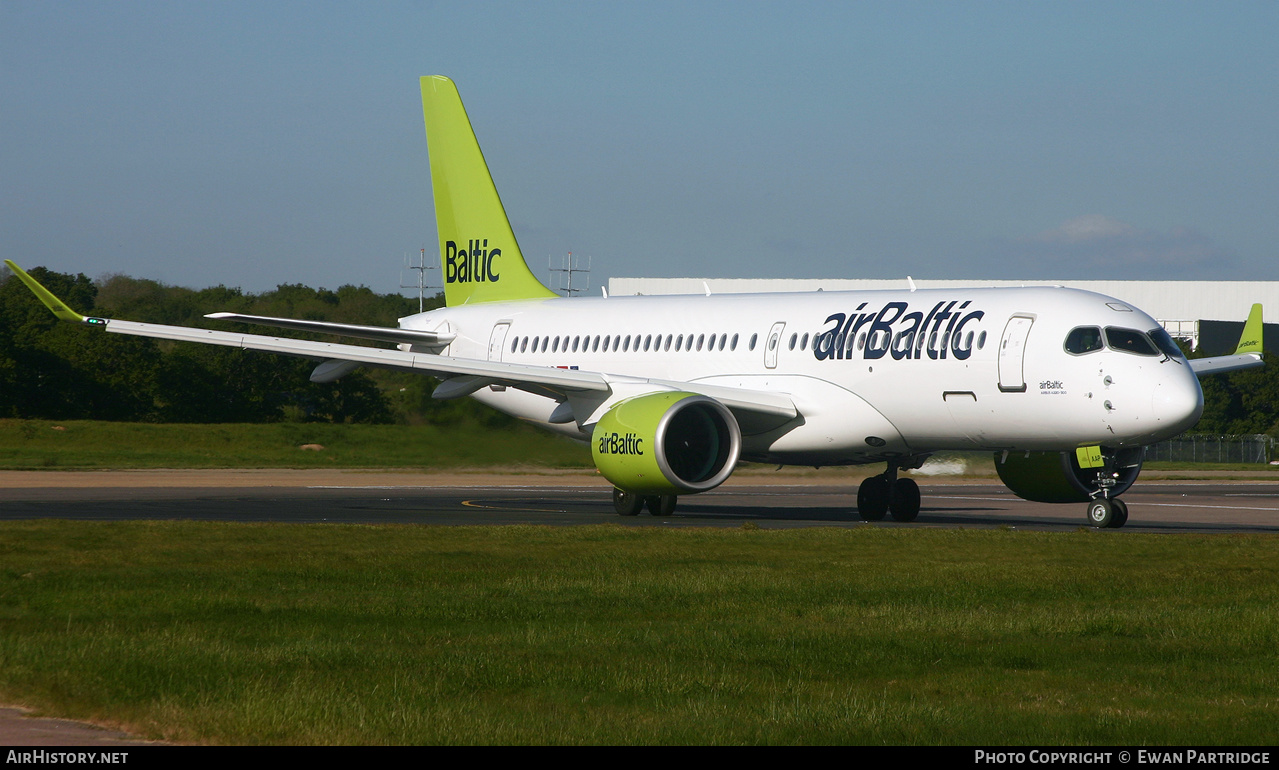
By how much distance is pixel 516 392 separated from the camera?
29344 mm

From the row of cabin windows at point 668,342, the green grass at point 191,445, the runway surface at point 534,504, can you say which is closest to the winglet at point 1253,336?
the runway surface at point 534,504

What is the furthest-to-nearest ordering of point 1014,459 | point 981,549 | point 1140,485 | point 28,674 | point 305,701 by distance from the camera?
1. point 1140,485
2. point 1014,459
3. point 981,549
4. point 28,674
5. point 305,701

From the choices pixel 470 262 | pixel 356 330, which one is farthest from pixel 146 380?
pixel 356 330

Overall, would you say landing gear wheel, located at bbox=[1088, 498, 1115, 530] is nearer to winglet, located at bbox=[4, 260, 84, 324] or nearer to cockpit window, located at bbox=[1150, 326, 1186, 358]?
cockpit window, located at bbox=[1150, 326, 1186, 358]

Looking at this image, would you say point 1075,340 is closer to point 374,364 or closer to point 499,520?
point 499,520

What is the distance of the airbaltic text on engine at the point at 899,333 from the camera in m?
22.2

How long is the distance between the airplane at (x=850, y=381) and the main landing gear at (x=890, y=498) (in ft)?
0.10

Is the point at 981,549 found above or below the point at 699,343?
below

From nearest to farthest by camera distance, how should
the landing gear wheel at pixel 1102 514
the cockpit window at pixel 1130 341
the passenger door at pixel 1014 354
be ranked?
the cockpit window at pixel 1130 341
the landing gear wheel at pixel 1102 514
the passenger door at pixel 1014 354

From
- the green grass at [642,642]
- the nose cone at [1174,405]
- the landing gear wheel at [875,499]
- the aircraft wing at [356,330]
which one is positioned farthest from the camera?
the aircraft wing at [356,330]

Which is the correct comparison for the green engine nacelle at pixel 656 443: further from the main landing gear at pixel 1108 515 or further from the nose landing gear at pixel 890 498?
the main landing gear at pixel 1108 515

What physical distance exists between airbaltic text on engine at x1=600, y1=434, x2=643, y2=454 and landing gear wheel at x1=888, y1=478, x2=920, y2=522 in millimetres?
5085

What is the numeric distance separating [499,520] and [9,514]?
7704 millimetres

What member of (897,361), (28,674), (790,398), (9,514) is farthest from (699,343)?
(28,674)
